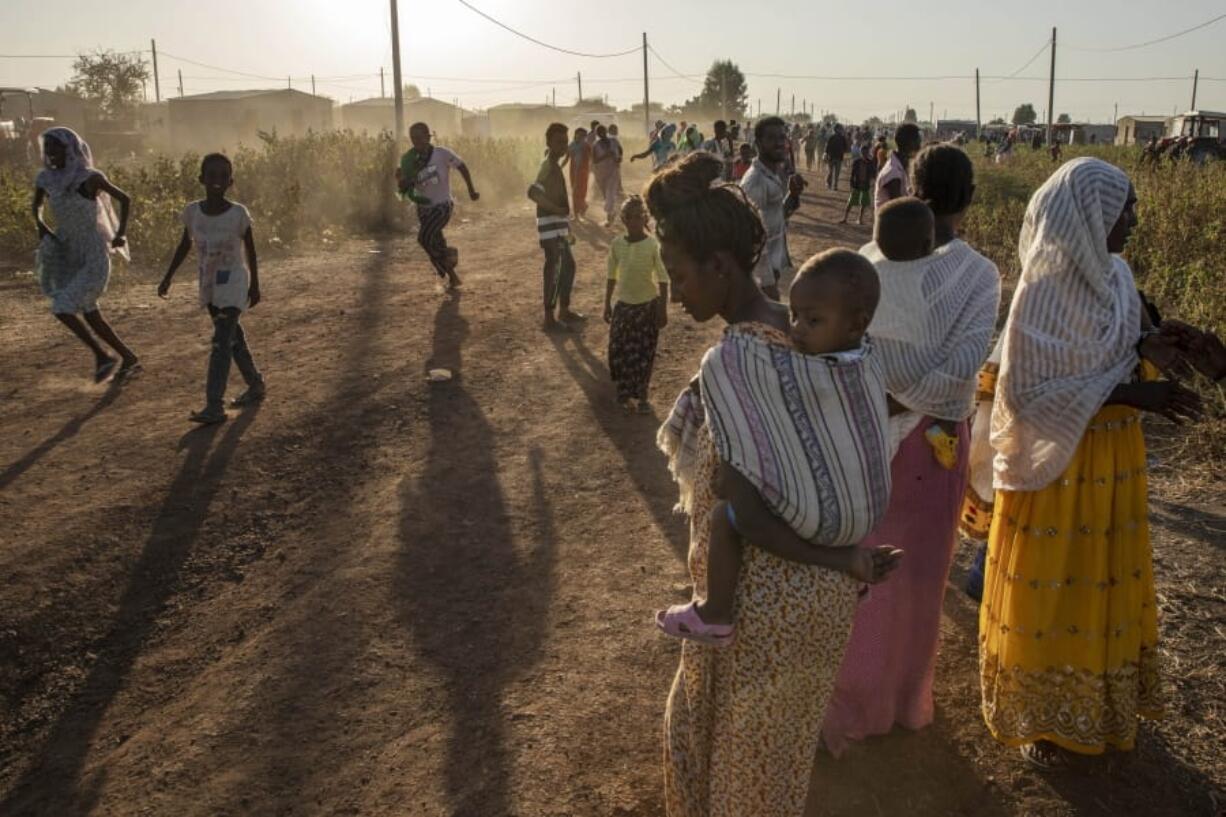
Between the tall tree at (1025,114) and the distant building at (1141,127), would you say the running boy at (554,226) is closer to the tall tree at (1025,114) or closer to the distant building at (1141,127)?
the distant building at (1141,127)

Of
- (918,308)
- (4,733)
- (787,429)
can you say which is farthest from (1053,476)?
(4,733)

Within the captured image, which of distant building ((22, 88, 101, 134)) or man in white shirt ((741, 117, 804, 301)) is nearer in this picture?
man in white shirt ((741, 117, 804, 301))

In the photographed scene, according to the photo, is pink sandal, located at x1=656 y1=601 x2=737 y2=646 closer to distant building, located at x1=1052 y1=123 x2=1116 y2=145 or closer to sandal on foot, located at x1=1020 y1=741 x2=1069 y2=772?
sandal on foot, located at x1=1020 y1=741 x2=1069 y2=772

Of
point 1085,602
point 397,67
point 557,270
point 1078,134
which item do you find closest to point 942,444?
point 1085,602

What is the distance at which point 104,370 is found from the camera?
7.23 metres

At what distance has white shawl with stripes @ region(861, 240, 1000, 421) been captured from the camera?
2.86 metres

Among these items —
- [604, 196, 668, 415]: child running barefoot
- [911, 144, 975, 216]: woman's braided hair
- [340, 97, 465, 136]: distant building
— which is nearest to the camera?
[911, 144, 975, 216]: woman's braided hair

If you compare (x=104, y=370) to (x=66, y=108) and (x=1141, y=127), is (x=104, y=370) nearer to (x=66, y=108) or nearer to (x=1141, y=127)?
(x=66, y=108)

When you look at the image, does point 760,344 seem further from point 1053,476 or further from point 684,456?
point 1053,476

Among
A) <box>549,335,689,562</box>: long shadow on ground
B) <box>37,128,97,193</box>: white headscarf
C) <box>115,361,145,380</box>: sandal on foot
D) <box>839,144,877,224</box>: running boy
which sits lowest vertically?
<box>549,335,689,562</box>: long shadow on ground

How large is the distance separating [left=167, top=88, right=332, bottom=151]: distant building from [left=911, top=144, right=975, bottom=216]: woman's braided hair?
50.4 meters

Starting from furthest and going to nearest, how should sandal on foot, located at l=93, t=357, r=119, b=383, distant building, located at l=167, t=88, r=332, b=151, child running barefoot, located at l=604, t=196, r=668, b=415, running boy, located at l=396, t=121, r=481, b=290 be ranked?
1. distant building, located at l=167, t=88, r=332, b=151
2. running boy, located at l=396, t=121, r=481, b=290
3. sandal on foot, located at l=93, t=357, r=119, b=383
4. child running barefoot, located at l=604, t=196, r=668, b=415

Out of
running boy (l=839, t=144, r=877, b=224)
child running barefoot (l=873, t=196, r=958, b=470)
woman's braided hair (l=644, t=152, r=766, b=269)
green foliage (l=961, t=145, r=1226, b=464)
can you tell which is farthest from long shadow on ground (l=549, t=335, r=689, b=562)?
running boy (l=839, t=144, r=877, b=224)

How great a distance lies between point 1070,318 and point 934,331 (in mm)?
379
